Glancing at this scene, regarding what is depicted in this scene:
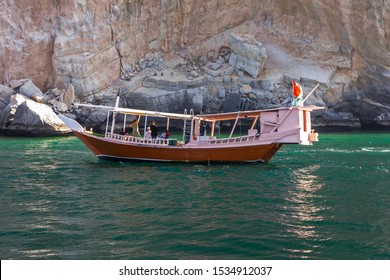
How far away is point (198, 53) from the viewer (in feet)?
152

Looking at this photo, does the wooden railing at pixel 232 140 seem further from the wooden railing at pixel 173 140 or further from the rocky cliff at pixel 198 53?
the rocky cliff at pixel 198 53

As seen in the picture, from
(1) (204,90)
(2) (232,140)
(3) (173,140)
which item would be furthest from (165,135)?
(1) (204,90)

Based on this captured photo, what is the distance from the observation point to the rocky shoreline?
3959cm

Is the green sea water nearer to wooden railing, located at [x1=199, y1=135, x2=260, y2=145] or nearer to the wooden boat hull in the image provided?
the wooden boat hull

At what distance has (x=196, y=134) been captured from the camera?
2289 centimetres

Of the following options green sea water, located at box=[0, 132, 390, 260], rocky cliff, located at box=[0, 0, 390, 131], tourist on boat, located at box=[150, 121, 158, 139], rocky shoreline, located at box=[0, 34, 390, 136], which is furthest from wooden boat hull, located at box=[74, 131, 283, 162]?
rocky cliff, located at box=[0, 0, 390, 131]

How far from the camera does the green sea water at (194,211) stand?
27.0ft

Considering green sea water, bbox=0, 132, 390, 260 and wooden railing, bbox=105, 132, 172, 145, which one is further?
wooden railing, bbox=105, 132, 172, 145

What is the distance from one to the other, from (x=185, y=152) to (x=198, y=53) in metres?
27.1

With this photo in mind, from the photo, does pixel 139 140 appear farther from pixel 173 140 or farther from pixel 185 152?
pixel 185 152

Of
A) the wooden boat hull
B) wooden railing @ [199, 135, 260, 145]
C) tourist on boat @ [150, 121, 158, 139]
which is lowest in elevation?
the wooden boat hull

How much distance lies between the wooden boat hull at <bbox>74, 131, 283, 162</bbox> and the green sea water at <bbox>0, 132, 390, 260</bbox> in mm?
828

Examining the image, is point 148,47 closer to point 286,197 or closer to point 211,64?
point 211,64

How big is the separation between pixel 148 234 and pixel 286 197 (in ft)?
17.8
